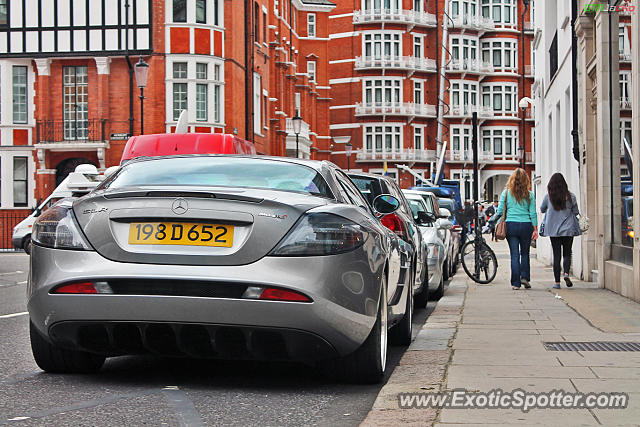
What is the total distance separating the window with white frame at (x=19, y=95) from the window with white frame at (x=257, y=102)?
32.4 feet

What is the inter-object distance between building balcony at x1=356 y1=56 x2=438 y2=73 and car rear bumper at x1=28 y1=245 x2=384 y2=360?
2974 inches

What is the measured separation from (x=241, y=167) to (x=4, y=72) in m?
37.5

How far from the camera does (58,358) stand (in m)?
6.40

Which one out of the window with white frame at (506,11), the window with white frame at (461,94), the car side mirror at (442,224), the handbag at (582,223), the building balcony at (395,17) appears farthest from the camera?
the window with white frame at (506,11)

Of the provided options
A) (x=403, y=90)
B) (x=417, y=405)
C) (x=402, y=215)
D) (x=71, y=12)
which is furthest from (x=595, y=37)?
(x=403, y=90)

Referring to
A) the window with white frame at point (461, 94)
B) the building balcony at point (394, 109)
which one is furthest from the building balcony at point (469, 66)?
the building balcony at point (394, 109)

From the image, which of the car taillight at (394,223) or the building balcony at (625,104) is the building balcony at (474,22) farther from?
the car taillight at (394,223)

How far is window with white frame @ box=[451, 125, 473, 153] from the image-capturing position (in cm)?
8319

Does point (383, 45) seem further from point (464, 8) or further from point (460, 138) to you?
point (460, 138)

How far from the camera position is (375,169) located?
81875 mm

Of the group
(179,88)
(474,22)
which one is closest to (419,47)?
(474,22)

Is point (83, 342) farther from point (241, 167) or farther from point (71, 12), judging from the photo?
point (71, 12)

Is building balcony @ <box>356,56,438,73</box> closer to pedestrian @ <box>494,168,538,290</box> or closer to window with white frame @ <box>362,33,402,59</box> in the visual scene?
window with white frame @ <box>362,33,402,59</box>

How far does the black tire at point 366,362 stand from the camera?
617 cm
